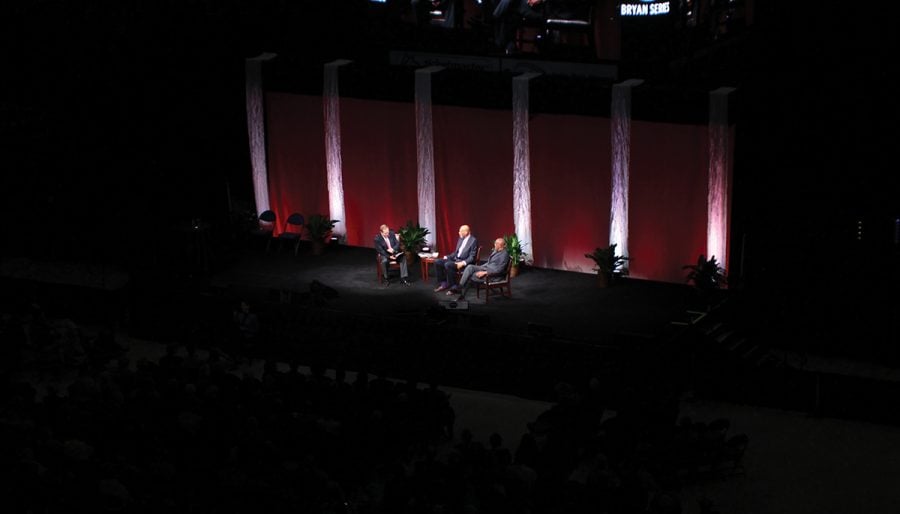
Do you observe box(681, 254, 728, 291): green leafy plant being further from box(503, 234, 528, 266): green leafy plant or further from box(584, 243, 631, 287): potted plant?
box(503, 234, 528, 266): green leafy plant

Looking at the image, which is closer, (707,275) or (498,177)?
(707,275)

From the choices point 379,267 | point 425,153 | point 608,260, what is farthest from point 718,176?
point 379,267

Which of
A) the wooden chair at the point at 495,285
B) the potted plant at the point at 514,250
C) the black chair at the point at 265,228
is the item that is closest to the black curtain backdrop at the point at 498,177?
the black chair at the point at 265,228

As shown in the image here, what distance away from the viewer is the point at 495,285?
1769 centimetres

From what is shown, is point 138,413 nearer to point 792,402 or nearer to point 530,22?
point 792,402

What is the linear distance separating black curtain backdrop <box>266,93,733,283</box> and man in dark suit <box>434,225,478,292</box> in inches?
45.8

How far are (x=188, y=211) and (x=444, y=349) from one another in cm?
603

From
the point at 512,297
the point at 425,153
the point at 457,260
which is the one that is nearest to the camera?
the point at 512,297

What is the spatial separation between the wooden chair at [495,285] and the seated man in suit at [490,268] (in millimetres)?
56

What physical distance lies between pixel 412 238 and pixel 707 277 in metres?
4.51

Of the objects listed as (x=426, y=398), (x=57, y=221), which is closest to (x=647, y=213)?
(x=426, y=398)

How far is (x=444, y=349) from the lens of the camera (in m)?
16.3

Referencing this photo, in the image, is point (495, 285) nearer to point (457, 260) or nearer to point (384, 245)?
point (457, 260)

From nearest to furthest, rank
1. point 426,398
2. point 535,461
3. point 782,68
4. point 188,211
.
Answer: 1. point 535,461
2. point 426,398
3. point 782,68
4. point 188,211
